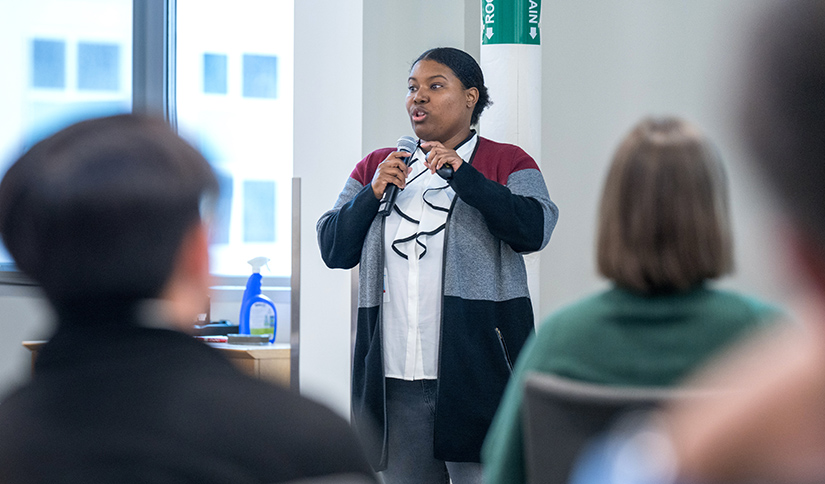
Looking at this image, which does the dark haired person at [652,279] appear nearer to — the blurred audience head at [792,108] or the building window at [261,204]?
the blurred audience head at [792,108]

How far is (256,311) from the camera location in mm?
3355

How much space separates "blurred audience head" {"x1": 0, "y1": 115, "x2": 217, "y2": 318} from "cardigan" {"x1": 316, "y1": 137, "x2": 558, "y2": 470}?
1167mm

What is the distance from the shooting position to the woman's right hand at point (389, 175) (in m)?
1.98

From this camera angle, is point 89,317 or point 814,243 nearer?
Answer: point 814,243

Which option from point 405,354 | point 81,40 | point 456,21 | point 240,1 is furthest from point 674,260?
point 81,40

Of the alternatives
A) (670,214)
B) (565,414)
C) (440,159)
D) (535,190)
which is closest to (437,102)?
(440,159)

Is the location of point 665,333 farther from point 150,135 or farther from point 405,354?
point 405,354

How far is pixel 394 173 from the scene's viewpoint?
1981 mm

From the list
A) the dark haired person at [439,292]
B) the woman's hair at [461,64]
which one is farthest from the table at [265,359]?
the woman's hair at [461,64]

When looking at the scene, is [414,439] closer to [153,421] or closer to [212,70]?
[153,421]

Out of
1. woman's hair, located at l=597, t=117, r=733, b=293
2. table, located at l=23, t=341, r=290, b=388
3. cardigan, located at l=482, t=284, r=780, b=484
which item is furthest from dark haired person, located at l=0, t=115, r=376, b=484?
table, located at l=23, t=341, r=290, b=388

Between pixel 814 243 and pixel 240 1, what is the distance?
12.6ft

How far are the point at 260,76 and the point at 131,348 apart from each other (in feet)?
11.0

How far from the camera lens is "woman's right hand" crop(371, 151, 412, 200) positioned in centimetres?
198
